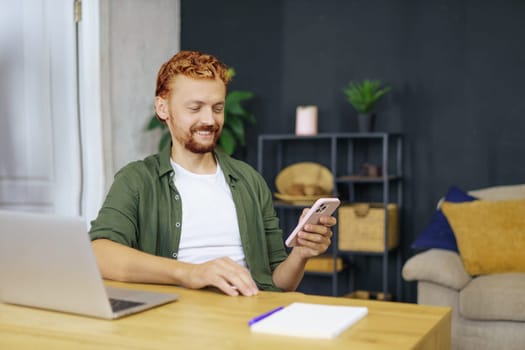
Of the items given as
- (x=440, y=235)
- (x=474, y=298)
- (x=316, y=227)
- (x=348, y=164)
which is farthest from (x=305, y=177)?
(x=316, y=227)

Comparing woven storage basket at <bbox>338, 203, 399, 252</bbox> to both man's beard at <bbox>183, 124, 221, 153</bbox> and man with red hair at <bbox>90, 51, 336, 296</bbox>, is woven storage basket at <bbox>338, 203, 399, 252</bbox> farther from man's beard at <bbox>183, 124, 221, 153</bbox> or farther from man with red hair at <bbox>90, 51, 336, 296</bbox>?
man's beard at <bbox>183, 124, 221, 153</bbox>

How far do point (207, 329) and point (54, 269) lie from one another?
33cm

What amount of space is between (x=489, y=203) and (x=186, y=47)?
267cm

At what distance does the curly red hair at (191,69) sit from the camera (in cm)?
197

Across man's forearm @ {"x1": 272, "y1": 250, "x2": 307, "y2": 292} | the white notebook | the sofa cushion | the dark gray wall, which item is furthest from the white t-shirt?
the dark gray wall

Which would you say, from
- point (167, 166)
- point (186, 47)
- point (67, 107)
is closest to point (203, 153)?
point (167, 166)

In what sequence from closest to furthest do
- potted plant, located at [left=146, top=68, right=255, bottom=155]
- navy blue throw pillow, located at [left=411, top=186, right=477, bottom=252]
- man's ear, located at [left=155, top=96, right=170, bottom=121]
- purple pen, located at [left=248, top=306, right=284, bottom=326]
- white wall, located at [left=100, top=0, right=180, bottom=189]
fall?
purple pen, located at [left=248, top=306, right=284, bottom=326]
man's ear, located at [left=155, top=96, right=170, bottom=121]
navy blue throw pillow, located at [left=411, top=186, right=477, bottom=252]
white wall, located at [left=100, top=0, right=180, bottom=189]
potted plant, located at [left=146, top=68, right=255, bottom=155]

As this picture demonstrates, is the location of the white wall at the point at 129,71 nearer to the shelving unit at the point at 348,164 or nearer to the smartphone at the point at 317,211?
the shelving unit at the point at 348,164

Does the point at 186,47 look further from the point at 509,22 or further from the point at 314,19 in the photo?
the point at 509,22

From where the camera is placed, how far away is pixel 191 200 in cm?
204

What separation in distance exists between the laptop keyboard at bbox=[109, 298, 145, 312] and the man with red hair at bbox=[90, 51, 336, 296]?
0.34 meters

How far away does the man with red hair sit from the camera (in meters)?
1.96

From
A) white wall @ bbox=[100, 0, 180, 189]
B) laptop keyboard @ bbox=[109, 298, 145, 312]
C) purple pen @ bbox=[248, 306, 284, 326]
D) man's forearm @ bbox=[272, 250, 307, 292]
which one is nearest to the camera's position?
purple pen @ bbox=[248, 306, 284, 326]

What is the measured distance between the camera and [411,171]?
15.6 feet
